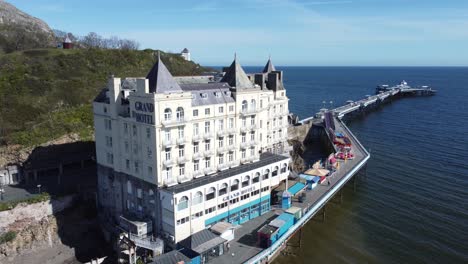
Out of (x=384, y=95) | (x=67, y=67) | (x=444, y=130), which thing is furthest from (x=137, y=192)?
(x=384, y=95)

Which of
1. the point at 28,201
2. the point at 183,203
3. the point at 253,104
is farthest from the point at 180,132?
the point at 28,201

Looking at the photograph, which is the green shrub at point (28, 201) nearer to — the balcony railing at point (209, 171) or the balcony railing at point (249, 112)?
the balcony railing at point (209, 171)

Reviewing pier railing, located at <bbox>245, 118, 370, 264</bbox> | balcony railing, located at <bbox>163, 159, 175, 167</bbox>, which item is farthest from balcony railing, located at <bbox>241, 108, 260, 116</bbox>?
pier railing, located at <bbox>245, 118, 370, 264</bbox>

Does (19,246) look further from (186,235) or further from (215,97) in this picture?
(215,97)

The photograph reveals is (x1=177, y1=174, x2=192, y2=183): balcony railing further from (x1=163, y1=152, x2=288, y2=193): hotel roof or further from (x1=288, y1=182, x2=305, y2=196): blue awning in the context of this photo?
(x1=288, y1=182, x2=305, y2=196): blue awning

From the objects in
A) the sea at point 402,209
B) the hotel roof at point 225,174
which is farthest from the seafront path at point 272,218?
the hotel roof at point 225,174
